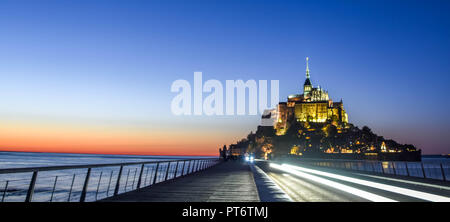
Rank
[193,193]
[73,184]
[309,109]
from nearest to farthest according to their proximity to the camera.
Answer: [193,193], [73,184], [309,109]

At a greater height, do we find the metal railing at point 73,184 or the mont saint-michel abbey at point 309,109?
the mont saint-michel abbey at point 309,109

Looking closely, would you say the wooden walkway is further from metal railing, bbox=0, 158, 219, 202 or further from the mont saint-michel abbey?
the mont saint-michel abbey

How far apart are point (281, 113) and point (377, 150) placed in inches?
1972

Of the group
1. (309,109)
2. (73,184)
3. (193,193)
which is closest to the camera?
(193,193)

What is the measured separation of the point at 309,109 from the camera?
148 meters

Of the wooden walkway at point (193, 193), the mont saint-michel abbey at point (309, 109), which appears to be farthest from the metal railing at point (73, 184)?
the mont saint-michel abbey at point (309, 109)

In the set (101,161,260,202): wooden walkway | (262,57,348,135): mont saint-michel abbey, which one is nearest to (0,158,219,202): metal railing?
(101,161,260,202): wooden walkway

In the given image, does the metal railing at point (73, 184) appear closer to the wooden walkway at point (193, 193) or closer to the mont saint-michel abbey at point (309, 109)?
the wooden walkway at point (193, 193)

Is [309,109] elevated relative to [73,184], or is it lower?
elevated

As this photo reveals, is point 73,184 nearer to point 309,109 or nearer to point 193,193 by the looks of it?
point 193,193

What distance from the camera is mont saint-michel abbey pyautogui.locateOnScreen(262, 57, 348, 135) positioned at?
481ft

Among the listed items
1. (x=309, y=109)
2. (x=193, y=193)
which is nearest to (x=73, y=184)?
(x=193, y=193)

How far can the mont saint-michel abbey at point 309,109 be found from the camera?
147 meters
